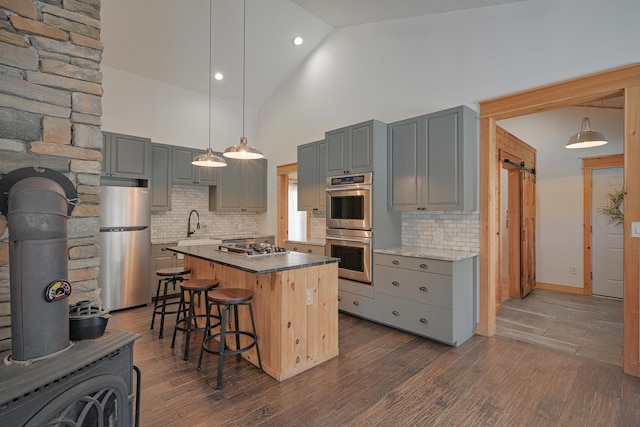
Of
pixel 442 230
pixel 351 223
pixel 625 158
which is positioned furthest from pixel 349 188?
pixel 625 158

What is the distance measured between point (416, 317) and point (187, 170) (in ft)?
13.9

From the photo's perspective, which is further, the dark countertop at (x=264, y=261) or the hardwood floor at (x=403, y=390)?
the dark countertop at (x=264, y=261)

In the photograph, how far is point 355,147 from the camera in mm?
4109

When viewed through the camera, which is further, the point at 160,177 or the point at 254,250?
→ the point at 160,177

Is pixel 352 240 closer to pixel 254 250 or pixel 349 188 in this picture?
pixel 349 188

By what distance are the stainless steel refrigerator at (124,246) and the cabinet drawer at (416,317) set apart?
336 centimetres

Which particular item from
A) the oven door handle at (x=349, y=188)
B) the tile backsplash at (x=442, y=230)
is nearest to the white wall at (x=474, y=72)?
the oven door handle at (x=349, y=188)

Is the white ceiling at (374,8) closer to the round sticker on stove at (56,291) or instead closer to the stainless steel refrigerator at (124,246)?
the stainless steel refrigerator at (124,246)

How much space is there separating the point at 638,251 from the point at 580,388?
1198mm

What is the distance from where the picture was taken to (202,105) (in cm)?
590

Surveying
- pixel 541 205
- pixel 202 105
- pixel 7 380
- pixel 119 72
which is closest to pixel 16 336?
pixel 7 380

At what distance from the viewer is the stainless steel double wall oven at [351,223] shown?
3.93m

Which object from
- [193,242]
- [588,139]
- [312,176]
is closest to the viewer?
[588,139]

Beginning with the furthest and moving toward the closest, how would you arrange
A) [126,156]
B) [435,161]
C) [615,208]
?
[615,208] < [126,156] < [435,161]
